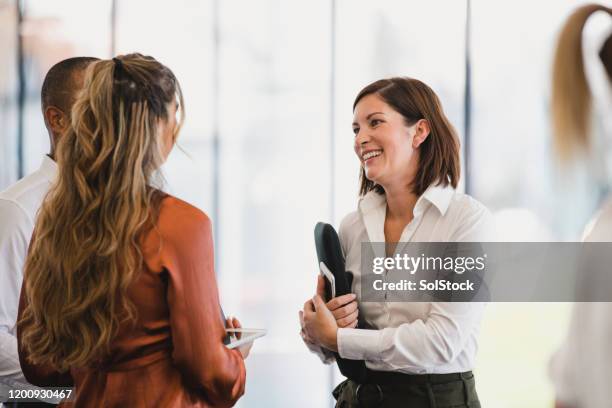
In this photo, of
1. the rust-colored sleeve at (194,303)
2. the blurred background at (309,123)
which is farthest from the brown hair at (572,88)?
the blurred background at (309,123)

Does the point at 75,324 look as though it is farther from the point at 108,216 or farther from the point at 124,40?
the point at 124,40

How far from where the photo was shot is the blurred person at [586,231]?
2.39ft

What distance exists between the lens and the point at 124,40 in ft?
11.9

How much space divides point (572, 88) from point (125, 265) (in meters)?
0.82

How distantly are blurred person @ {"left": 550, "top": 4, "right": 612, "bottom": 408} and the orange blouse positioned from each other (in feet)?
2.23

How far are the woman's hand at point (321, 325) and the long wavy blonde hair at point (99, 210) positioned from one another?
1.88ft

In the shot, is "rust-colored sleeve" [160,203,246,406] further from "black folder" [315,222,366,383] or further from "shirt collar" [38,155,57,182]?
"shirt collar" [38,155,57,182]

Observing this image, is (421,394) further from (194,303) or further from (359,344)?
(194,303)

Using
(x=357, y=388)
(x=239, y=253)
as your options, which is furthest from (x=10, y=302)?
(x=239, y=253)

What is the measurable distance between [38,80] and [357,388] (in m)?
2.99

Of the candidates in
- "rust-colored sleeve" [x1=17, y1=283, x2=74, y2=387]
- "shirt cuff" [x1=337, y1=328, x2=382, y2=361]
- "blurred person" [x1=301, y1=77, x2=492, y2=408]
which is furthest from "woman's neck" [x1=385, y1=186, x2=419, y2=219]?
"rust-colored sleeve" [x1=17, y1=283, x2=74, y2=387]

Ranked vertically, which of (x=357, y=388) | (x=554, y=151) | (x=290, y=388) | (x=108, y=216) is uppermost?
(x=554, y=151)

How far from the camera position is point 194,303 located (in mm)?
1224

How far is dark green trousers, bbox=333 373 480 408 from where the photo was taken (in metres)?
1.56
